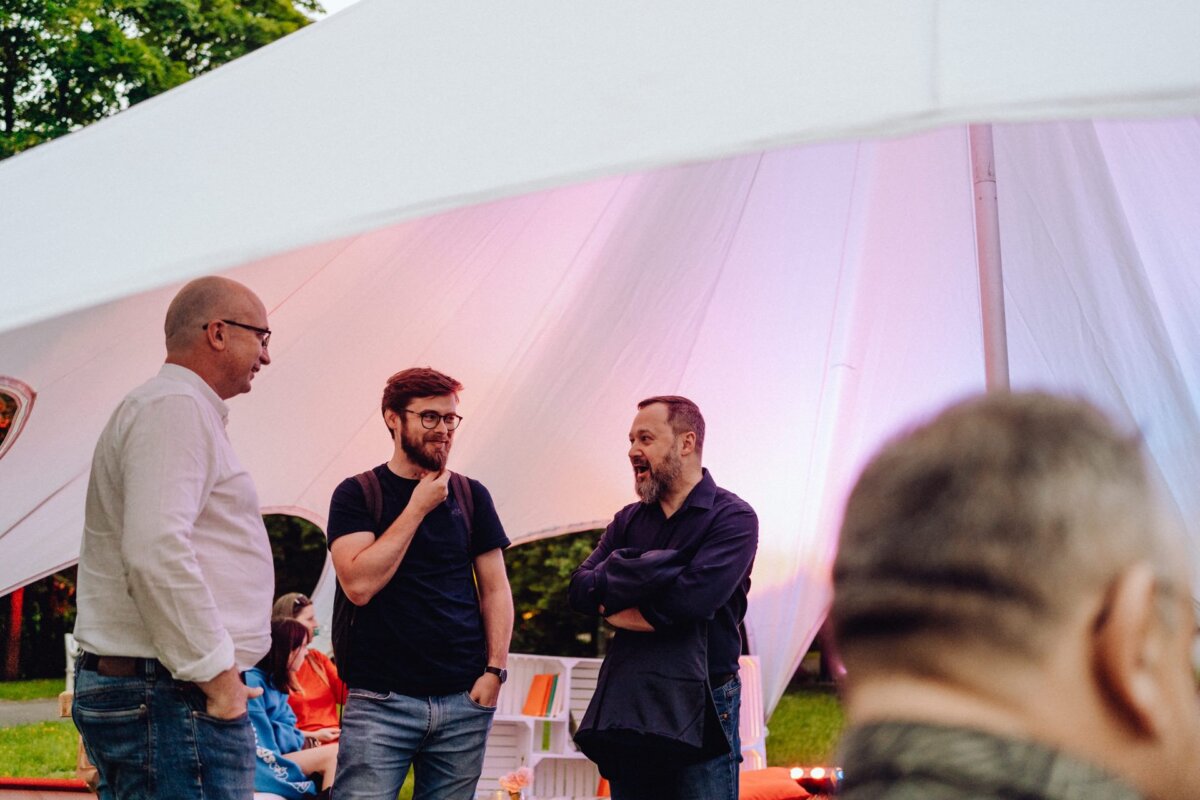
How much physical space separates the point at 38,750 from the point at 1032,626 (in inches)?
435

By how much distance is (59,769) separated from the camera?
9.73 metres

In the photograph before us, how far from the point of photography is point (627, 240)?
590cm

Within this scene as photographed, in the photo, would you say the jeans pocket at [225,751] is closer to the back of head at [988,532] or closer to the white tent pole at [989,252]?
the back of head at [988,532]

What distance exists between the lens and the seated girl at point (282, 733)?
17.7ft

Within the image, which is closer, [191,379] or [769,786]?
[191,379]

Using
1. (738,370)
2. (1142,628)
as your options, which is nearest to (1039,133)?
(738,370)

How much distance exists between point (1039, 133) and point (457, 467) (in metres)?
3.68

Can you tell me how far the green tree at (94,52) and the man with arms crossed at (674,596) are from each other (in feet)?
40.4

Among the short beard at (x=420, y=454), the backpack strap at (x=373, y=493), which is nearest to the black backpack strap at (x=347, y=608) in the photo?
the backpack strap at (x=373, y=493)

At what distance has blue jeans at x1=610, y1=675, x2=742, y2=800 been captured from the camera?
3.48m

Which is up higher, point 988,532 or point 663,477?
point 663,477

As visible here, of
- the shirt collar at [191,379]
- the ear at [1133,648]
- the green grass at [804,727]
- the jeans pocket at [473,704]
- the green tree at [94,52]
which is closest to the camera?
the ear at [1133,648]

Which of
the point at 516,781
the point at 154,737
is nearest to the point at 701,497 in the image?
the point at 154,737

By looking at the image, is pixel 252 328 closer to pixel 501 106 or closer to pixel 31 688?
pixel 501 106
